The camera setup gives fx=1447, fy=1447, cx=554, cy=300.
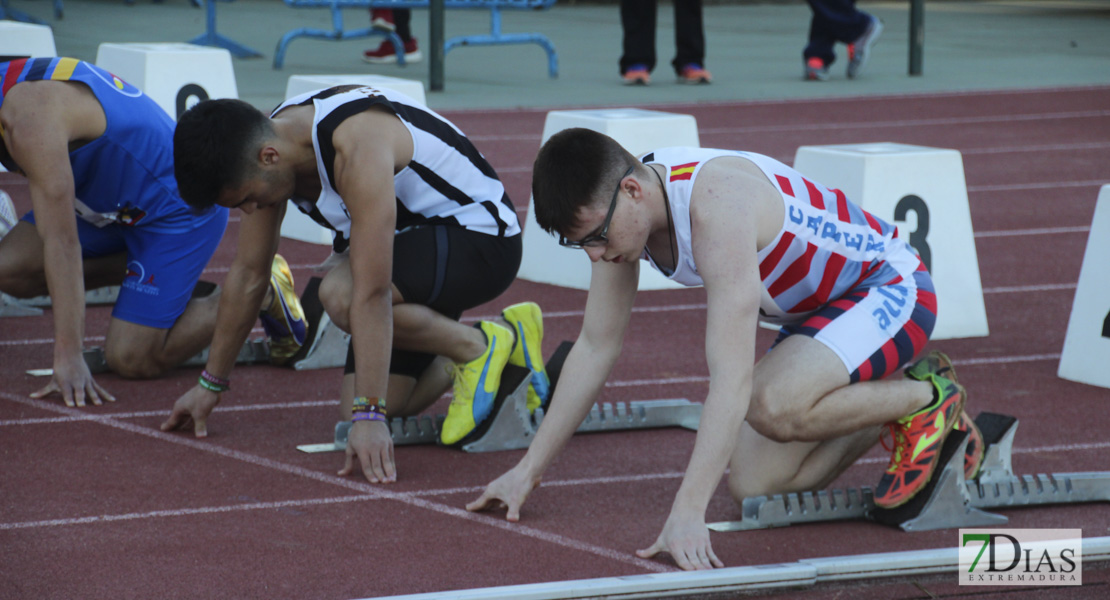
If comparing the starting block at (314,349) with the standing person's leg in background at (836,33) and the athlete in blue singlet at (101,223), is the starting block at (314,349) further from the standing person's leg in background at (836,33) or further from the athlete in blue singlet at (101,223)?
the standing person's leg in background at (836,33)

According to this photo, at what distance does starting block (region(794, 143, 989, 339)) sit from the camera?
215 inches

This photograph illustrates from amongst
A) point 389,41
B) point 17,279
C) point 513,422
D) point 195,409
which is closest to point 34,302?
point 17,279

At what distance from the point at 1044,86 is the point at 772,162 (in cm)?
1083

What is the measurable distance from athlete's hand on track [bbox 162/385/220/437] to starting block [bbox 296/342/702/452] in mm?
289

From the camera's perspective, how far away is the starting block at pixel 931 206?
5449 mm

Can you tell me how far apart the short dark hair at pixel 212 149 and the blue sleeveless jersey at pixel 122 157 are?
3.81 ft

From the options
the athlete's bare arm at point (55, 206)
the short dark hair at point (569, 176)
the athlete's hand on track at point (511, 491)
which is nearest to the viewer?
the short dark hair at point (569, 176)

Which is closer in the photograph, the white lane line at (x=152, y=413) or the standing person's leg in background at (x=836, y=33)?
the white lane line at (x=152, y=413)

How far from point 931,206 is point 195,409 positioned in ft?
9.55

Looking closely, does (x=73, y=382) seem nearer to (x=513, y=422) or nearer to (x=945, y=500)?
(x=513, y=422)

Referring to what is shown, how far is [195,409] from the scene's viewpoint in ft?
13.7

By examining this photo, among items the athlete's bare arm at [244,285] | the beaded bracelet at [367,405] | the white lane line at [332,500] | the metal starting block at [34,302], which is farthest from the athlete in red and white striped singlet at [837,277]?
the metal starting block at [34,302]

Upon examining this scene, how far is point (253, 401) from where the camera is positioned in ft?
15.3

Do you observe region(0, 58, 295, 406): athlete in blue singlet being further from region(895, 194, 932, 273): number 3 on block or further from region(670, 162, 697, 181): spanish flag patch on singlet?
region(895, 194, 932, 273): number 3 on block
